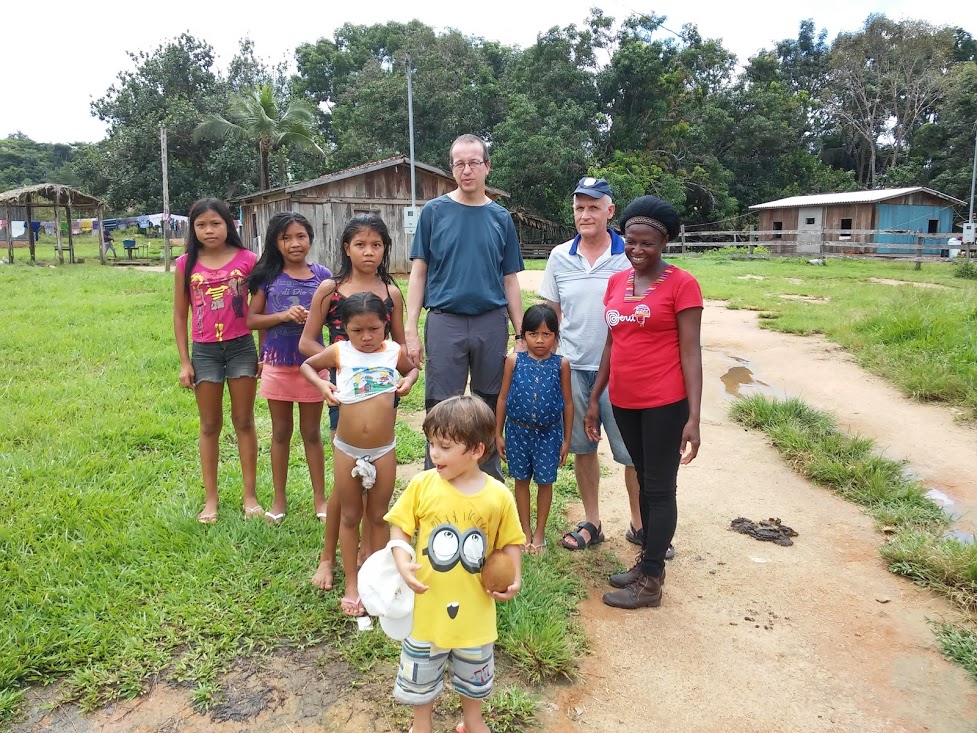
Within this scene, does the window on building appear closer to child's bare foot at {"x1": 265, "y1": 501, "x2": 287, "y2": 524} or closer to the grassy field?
the grassy field

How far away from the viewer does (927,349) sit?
25.2 feet

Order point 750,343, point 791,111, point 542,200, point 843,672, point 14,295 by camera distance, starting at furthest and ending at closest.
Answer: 1. point 791,111
2. point 542,200
3. point 14,295
4. point 750,343
5. point 843,672

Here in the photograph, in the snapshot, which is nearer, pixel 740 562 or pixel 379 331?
pixel 379 331

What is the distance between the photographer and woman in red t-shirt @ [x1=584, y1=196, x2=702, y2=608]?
2.99m

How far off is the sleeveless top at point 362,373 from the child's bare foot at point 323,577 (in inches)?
33.0

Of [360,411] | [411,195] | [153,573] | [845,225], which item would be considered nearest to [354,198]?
[411,195]

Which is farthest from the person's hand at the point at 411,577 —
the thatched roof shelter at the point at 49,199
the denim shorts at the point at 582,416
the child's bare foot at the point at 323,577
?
the thatched roof shelter at the point at 49,199

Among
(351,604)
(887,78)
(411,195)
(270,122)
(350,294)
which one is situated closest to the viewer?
(351,604)

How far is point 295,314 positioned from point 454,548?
175 centimetres

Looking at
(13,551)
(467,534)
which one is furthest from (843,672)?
(13,551)

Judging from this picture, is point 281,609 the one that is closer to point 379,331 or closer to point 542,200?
point 379,331

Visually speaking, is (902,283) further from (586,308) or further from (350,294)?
(350,294)

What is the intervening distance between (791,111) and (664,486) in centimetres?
3693

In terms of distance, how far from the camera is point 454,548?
214 centimetres
